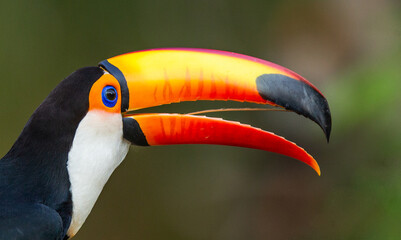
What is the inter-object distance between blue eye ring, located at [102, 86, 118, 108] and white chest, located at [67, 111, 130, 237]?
0.03 m

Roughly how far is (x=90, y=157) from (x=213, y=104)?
2.14 meters

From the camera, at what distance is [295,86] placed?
1.86 meters

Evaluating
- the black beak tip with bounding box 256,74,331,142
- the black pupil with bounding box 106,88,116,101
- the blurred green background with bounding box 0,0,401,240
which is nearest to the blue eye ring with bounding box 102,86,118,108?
the black pupil with bounding box 106,88,116,101

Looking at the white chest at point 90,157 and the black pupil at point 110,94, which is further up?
the black pupil at point 110,94

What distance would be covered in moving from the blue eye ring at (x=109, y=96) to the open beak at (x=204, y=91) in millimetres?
27

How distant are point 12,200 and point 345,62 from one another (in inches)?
111

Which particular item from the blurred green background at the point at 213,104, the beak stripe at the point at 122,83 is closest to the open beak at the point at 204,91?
the beak stripe at the point at 122,83

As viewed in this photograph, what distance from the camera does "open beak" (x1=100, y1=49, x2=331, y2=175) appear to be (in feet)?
6.13

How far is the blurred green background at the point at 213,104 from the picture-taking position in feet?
13.3

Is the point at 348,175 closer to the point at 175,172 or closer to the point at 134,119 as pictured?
the point at 175,172

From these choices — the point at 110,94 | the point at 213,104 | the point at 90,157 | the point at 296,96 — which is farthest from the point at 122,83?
the point at 213,104

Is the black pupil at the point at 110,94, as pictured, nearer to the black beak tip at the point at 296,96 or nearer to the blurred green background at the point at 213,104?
the black beak tip at the point at 296,96

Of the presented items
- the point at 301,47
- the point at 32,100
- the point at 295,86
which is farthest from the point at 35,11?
the point at 295,86

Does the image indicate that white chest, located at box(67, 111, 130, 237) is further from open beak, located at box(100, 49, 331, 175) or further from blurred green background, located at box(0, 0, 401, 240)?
blurred green background, located at box(0, 0, 401, 240)
